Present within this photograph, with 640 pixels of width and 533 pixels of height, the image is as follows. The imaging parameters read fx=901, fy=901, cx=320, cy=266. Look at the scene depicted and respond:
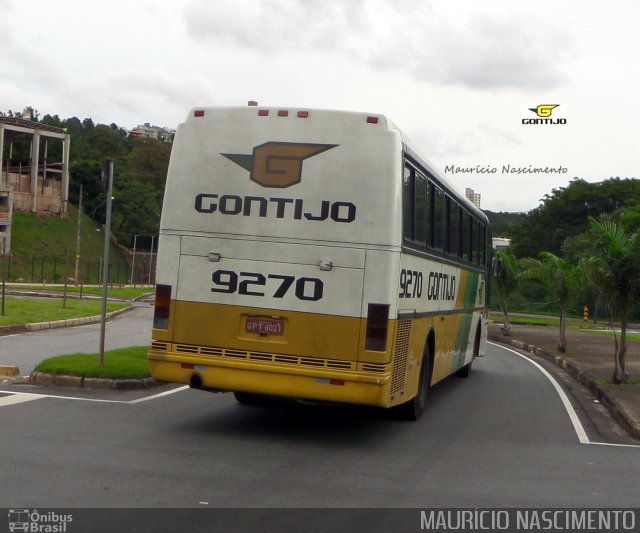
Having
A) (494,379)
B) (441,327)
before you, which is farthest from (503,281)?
(441,327)

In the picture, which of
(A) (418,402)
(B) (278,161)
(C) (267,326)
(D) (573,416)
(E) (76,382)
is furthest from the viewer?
(D) (573,416)

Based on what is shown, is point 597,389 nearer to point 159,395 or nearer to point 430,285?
point 430,285

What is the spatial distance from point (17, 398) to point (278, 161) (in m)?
4.87

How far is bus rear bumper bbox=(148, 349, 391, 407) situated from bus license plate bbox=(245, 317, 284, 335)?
36cm

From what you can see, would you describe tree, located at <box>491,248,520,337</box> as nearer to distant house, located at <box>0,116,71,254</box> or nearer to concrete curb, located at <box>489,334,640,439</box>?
concrete curb, located at <box>489,334,640,439</box>

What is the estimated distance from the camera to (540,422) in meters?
13.0

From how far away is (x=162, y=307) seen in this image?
10250mm

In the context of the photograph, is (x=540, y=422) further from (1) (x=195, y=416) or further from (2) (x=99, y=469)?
(2) (x=99, y=469)

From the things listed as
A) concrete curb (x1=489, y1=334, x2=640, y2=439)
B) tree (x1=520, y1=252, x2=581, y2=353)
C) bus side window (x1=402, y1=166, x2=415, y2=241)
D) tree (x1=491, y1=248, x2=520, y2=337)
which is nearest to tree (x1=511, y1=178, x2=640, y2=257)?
tree (x1=491, y1=248, x2=520, y2=337)

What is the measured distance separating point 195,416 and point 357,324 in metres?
2.87

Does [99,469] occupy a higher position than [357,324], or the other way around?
[357,324]

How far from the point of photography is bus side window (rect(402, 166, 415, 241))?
1024 centimetres

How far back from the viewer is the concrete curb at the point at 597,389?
12.7 m
